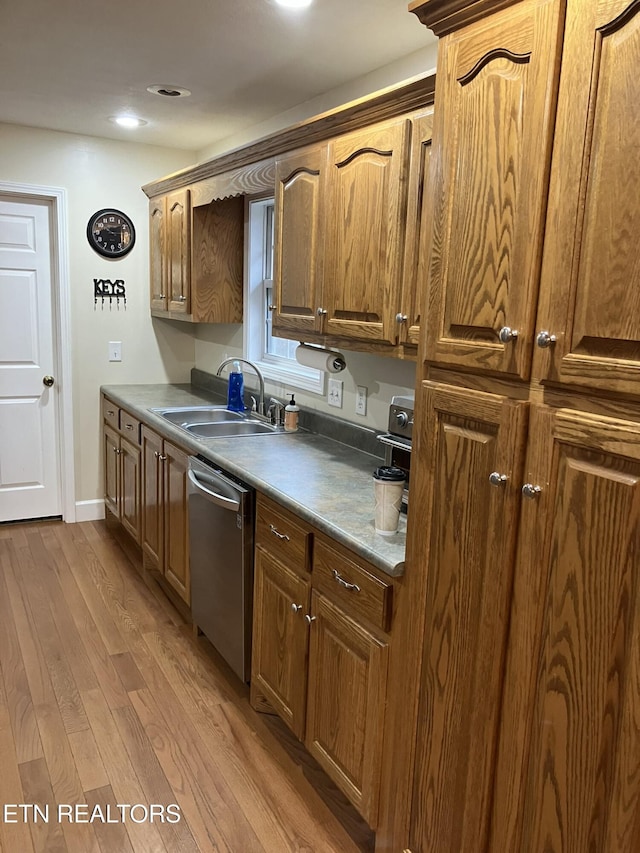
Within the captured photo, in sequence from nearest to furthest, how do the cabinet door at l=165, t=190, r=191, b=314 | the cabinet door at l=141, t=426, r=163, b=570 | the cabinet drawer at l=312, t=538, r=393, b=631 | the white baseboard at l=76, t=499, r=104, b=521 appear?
the cabinet drawer at l=312, t=538, r=393, b=631
the cabinet door at l=141, t=426, r=163, b=570
the cabinet door at l=165, t=190, r=191, b=314
the white baseboard at l=76, t=499, r=104, b=521

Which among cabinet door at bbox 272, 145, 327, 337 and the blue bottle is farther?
the blue bottle

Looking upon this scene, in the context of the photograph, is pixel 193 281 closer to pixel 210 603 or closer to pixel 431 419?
pixel 210 603

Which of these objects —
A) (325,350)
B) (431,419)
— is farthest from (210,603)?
(431,419)

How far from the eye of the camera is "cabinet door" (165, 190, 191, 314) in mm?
3756

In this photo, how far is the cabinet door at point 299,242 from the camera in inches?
96.8

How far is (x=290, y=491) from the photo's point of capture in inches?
86.6

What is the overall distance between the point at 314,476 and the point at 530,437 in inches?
48.5

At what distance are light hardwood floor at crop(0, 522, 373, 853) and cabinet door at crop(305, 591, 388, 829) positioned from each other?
0.22 meters

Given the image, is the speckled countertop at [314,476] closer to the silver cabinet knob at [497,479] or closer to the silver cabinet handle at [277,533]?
the silver cabinet handle at [277,533]

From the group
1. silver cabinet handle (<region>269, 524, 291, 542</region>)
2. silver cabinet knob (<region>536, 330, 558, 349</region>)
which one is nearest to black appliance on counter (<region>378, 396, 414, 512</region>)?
silver cabinet handle (<region>269, 524, 291, 542</region>)

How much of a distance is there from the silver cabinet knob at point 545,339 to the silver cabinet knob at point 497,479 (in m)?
0.26

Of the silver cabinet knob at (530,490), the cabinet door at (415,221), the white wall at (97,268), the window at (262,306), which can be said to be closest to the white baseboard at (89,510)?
the white wall at (97,268)

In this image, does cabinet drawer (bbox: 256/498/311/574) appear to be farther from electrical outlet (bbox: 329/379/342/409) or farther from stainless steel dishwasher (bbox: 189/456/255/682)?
electrical outlet (bbox: 329/379/342/409)

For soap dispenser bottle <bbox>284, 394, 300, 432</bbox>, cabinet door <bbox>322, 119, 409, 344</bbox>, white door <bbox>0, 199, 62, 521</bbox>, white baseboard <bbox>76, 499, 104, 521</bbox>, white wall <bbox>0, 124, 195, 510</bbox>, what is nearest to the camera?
cabinet door <bbox>322, 119, 409, 344</bbox>
